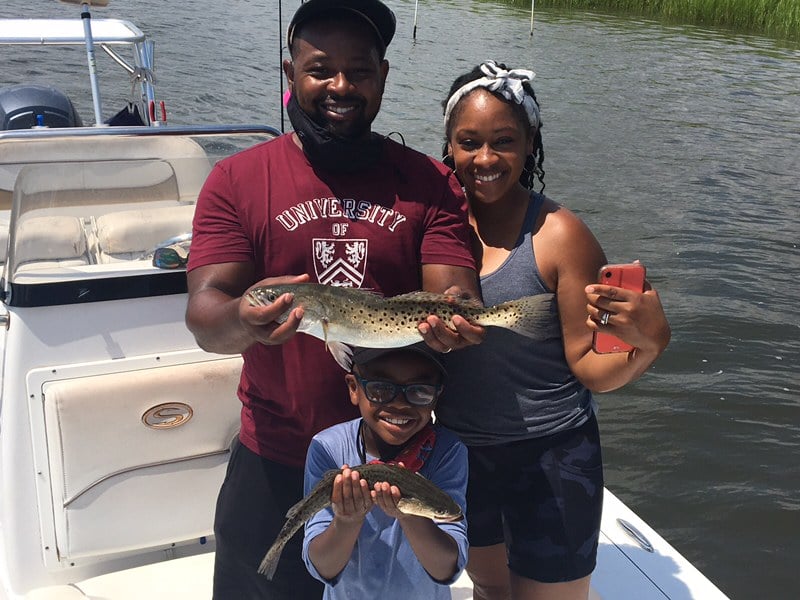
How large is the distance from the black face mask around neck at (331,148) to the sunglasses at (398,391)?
0.61 meters

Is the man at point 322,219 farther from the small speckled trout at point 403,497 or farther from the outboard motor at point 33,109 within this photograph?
the outboard motor at point 33,109

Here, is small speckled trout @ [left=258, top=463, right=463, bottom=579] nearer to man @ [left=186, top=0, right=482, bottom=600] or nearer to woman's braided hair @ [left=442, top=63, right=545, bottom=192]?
man @ [left=186, top=0, right=482, bottom=600]

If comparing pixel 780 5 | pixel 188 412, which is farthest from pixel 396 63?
pixel 188 412

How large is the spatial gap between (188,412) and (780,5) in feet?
97.0

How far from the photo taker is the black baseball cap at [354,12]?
2.21 metres

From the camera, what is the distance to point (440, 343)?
2146 mm

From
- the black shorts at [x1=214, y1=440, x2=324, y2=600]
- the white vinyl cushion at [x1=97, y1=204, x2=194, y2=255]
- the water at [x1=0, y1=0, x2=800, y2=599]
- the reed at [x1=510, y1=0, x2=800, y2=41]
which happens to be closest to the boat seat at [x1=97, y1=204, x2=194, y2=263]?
the white vinyl cushion at [x1=97, y1=204, x2=194, y2=255]

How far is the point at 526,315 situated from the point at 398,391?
0.43m

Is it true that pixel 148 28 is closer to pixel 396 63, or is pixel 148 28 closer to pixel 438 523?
pixel 396 63

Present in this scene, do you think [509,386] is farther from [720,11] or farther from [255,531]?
[720,11]

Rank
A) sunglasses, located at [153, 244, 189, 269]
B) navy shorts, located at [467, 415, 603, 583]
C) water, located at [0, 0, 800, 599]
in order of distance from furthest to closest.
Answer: water, located at [0, 0, 800, 599]
sunglasses, located at [153, 244, 189, 269]
navy shorts, located at [467, 415, 603, 583]

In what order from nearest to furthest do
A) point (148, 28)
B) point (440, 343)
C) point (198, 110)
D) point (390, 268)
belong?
point (440, 343) < point (390, 268) < point (198, 110) < point (148, 28)

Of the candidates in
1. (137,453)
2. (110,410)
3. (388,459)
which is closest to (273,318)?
(388,459)

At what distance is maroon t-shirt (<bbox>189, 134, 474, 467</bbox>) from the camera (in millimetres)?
2234
